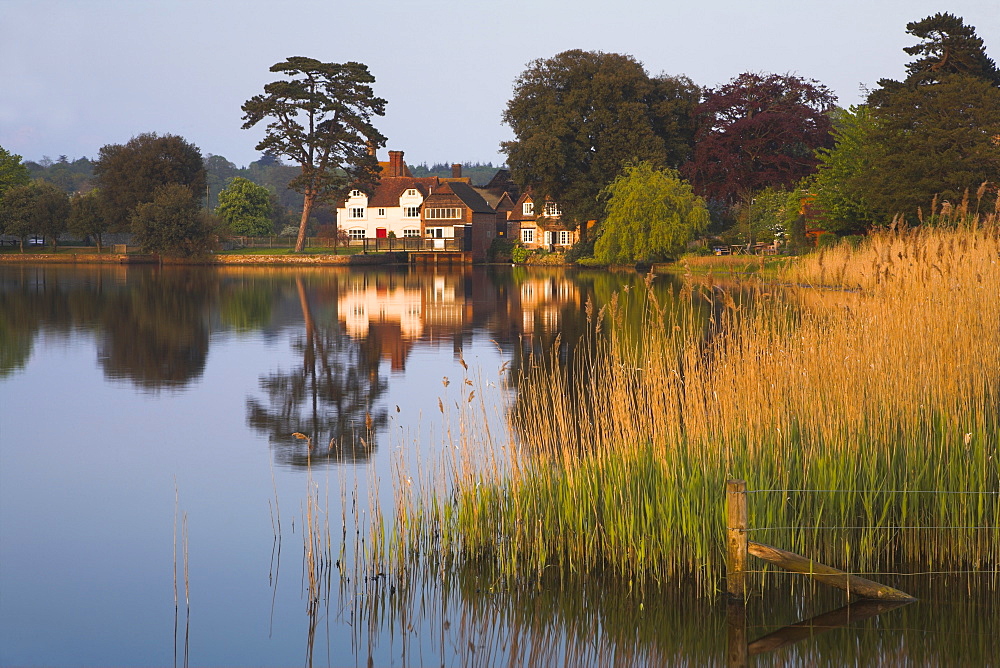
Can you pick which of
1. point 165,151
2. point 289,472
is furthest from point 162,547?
point 165,151

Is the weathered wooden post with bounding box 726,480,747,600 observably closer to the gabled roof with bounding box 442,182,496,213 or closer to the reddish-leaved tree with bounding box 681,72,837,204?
the reddish-leaved tree with bounding box 681,72,837,204

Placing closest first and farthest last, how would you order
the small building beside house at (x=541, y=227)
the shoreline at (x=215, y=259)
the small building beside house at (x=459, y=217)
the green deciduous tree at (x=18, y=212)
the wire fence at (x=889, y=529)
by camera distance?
the wire fence at (x=889, y=529)
the shoreline at (x=215, y=259)
the small building beside house at (x=541, y=227)
the green deciduous tree at (x=18, y=212)
the small building beside house at (x=459, y=217)

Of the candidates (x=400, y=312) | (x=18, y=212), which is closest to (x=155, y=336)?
(x=400, y=312)

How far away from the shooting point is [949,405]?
24.1 ft

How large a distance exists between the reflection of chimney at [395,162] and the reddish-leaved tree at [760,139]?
39.7 m

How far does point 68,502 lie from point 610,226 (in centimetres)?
4601

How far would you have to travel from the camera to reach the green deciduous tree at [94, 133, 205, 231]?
246ft

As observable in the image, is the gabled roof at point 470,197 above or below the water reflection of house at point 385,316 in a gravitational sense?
above

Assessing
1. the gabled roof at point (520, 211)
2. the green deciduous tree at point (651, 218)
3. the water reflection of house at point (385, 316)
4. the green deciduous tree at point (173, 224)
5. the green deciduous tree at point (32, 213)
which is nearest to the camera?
the water reflection of house at point (385, 316)

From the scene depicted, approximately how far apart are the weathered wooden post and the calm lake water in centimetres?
20

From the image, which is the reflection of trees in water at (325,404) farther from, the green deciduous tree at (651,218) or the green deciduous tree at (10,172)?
the green deciduous tree at (10,172)

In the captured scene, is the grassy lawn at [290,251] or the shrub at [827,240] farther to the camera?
the grassy lawn at [290,251]

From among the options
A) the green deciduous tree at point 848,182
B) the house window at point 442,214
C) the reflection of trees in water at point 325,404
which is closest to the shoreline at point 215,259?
the house window at point 442,214

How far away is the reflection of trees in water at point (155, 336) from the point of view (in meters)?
17.3
